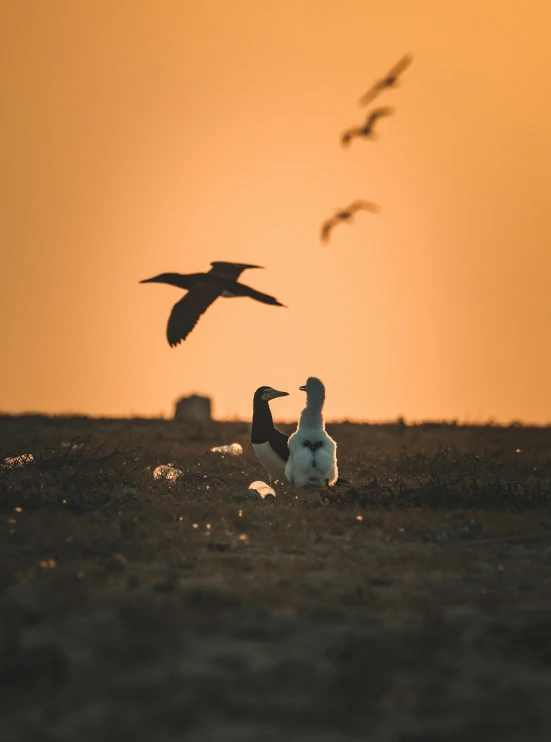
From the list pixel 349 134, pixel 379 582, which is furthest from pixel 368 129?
pixel 379 582

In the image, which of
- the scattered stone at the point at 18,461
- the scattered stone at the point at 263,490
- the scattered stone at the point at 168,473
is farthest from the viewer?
the scattered stone at the point at 18,461

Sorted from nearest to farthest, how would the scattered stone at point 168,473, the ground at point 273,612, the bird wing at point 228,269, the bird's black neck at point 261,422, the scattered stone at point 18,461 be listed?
the ground at point 273,612 → the scattered stone at point 168,473 → the scattered stone at point 18,461 → the bird's black neck at point 261,422 → the bird wing at point 228,269

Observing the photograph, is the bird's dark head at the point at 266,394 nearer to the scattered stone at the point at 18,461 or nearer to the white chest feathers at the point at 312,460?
the white chest feathers at the point at 312,460

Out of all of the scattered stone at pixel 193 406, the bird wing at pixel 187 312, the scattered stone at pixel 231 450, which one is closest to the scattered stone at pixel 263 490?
the bird wing at pixel 187 312

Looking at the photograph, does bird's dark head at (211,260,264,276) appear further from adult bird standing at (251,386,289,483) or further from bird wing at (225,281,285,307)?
adult bird standing at (251,386,289,483)

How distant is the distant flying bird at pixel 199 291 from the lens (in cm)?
Answer: 1392

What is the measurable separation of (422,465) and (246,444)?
550 centimetres

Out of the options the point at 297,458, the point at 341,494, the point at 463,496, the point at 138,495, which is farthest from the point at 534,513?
the point at 138,495

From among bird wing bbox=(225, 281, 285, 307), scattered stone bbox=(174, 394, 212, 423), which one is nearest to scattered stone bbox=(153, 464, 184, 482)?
bird wing bbox=(225, 281, 285, 307)

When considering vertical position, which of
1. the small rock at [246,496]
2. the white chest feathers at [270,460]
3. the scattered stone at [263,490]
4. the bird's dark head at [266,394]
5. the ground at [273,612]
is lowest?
the ground at [273,612]

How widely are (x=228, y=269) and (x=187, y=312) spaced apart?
4.34 ft

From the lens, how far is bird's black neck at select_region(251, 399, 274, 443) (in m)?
14.4

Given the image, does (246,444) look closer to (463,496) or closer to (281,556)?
(463,496)

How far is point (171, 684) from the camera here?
209 inches
